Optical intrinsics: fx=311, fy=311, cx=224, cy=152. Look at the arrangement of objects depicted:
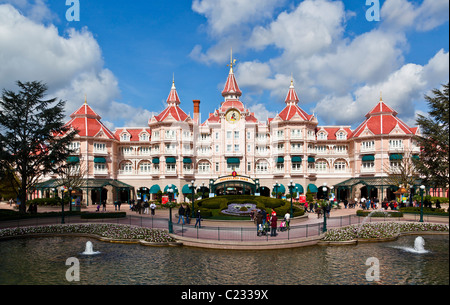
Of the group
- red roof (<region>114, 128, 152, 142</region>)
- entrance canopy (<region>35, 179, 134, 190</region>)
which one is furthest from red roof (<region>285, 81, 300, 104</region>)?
entrance canopy (<region>35, 179, 134, 190</region>)

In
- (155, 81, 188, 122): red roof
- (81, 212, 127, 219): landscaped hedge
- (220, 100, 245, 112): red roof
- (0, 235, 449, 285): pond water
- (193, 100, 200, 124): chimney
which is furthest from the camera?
(193, 100, 200, 124): chimney

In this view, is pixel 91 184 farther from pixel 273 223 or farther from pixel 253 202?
pixel 273 223

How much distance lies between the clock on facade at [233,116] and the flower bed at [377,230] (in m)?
38.6

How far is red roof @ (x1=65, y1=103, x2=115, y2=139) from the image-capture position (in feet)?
194

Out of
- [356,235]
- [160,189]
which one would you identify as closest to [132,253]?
[356,235]

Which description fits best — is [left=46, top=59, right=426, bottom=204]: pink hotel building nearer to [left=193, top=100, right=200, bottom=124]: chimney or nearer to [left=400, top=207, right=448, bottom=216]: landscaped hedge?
[left=193, top=100, right=200, bottom=124]: chimney

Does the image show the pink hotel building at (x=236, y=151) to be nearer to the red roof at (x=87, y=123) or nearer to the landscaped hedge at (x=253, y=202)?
the red roof at (x=87, y=123)

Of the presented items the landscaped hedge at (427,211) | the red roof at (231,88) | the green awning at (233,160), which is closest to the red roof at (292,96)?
the red roof at (231,88)

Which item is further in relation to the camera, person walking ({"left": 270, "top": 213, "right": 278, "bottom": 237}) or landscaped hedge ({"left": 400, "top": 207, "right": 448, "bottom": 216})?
landscaped hedge ({"left": 400, "top": 207, "right": 448, "bottom": 216})

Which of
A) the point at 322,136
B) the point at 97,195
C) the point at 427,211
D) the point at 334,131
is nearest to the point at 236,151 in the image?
the point at 322,136

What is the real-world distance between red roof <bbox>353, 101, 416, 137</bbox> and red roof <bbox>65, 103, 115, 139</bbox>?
1965 inches

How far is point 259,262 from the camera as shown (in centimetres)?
1880

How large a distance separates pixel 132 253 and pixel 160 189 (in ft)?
130

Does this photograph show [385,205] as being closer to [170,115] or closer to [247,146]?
[247,146]
